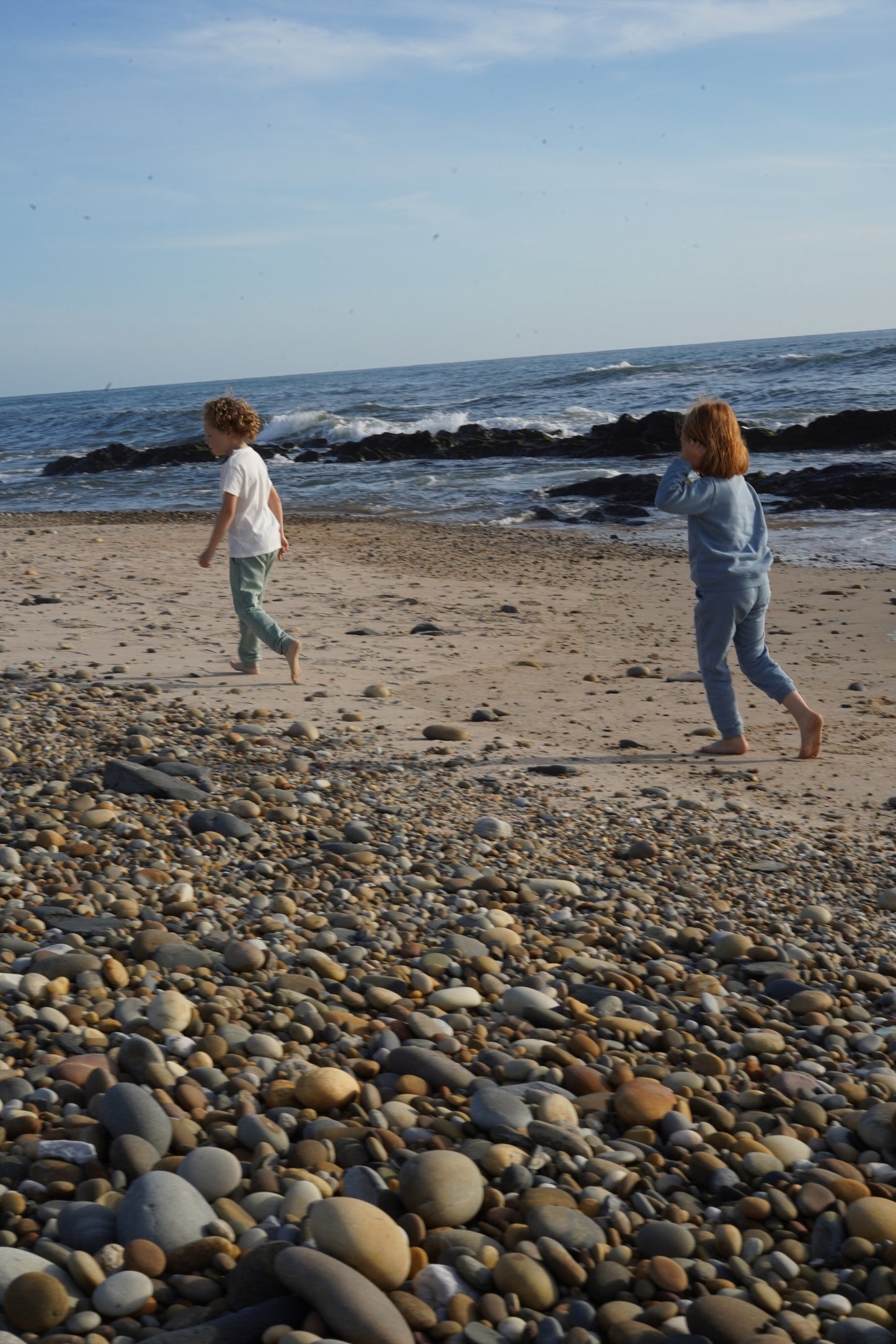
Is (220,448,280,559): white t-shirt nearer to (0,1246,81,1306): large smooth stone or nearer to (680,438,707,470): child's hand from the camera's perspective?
(680,438,707,470): child's hand

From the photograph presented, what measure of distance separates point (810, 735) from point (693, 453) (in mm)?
1378

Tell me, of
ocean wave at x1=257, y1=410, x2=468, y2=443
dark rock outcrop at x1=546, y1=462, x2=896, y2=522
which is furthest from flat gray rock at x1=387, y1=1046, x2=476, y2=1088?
ocean wave at x1=257, y1=410, x2=468, y2=443

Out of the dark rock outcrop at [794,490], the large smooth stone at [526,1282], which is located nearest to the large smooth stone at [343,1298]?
the large smooth stone at [526,1282]

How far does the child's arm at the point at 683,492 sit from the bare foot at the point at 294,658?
7.52 ft

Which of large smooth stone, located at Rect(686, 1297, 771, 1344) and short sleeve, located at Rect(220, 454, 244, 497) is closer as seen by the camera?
large smooth stone, located at Rect(686, 1297, 771, 1344)

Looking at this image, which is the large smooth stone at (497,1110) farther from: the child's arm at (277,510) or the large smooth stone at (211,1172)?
the child's arm at (277,510)

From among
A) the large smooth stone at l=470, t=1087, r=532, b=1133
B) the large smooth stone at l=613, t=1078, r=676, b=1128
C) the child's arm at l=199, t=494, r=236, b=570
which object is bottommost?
the large smooth stone at l=613, t=1078, r=676, b=1128

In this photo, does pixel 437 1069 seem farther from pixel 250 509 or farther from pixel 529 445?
pixel 529 445

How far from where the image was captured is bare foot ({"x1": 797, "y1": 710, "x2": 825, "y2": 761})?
5371mm

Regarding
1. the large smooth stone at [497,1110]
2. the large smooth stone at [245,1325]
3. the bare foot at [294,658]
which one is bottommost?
the large smooth stone at [497,1110]

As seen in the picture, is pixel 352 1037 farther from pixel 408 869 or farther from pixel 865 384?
pixel 865 384

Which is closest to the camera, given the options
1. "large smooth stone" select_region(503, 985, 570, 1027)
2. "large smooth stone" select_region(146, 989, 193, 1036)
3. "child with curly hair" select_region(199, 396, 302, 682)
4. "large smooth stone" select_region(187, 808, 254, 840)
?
"large smooth stone" select_region(146, 989, 193, 1036)

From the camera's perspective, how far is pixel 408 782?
16.1 ft

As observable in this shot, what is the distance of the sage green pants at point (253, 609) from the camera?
6.62 m
